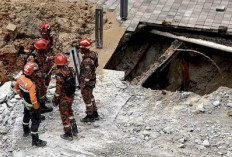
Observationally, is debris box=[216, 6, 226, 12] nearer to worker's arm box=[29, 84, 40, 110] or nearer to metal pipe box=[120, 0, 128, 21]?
metal pipe box=[120, 0, 128, 21]

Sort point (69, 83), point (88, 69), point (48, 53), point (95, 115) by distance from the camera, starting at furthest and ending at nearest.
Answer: point (48, 53), point (95, 115), point (88, 69), point (69, 83)

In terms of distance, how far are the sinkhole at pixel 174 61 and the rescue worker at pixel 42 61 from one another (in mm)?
2323

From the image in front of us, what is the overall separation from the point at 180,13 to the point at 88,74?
450 centimetres

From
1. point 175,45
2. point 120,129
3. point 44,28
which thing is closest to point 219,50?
point 175,45

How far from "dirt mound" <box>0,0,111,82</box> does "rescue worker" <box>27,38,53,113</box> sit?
1780mm

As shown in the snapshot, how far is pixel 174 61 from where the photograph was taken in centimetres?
1087

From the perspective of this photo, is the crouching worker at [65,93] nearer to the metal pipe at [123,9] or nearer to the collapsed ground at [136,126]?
the collapsed ground at [136,126]

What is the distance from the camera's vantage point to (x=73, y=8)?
36.4 feet

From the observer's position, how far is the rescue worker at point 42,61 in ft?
25.3

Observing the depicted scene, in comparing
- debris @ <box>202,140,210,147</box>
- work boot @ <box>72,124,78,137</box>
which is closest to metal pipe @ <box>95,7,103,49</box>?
work boot @ <box>72,124,78,137</box>

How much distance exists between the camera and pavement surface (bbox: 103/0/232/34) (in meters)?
10.5

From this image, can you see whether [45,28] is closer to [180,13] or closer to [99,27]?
[99,27]

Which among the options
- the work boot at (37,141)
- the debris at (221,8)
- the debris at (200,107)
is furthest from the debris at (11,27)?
the debris at (221,8)

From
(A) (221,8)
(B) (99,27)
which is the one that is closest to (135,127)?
(B) (99,27)
